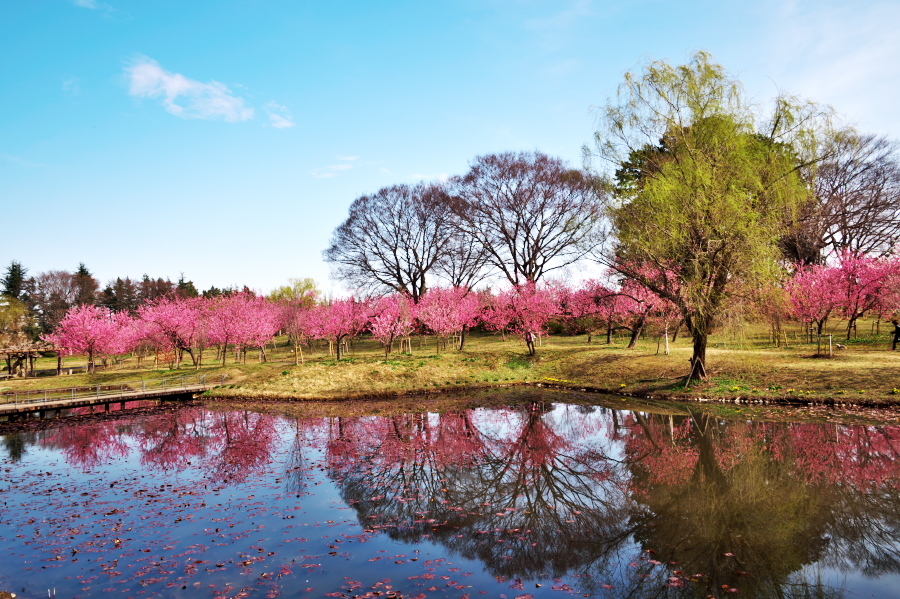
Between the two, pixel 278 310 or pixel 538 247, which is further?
pixel 278 310

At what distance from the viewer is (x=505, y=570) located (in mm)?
8516

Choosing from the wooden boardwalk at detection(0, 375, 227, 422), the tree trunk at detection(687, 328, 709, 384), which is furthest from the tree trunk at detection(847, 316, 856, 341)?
the wooden boardwalk at detection(0, 375, 227, 422)

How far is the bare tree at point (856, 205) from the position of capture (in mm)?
44375

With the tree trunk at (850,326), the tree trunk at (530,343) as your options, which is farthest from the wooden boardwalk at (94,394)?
the tree trunk at (850,326)

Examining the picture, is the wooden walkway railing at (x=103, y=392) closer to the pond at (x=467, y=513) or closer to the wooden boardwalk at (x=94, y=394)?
the wooden boardwalk at (x=94, y=394)

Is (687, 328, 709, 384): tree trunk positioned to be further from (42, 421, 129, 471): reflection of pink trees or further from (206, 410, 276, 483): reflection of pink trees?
(42, 421, 129, 471): reflection of pink trees

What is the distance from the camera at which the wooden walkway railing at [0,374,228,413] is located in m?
25.2

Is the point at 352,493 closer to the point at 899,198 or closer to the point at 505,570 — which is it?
the point at 505,570

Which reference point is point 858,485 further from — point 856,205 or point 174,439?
point 856,205

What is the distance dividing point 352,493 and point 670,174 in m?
19.6

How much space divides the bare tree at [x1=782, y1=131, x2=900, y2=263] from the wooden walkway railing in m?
46.9

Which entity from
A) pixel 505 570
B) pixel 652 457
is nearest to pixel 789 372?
pixel 652 457

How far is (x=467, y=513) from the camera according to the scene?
1100 cm

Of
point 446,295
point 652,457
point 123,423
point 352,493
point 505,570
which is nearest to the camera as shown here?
point 505,570
